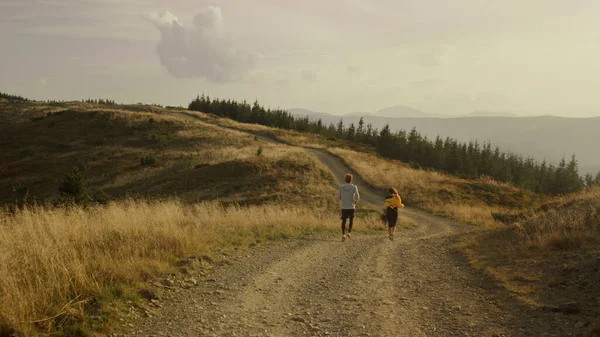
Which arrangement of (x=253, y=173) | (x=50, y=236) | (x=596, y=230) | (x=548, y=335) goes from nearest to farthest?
(x=548, y=335) < (x=50, y=236) < (x=596, y=230) < (x=253, y=173)

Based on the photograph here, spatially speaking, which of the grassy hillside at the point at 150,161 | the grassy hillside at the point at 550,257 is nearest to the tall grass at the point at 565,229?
the grassy hillside at the point at 550,257

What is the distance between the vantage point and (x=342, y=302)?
22.9 ft

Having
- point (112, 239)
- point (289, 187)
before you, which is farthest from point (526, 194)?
point (112, 239)

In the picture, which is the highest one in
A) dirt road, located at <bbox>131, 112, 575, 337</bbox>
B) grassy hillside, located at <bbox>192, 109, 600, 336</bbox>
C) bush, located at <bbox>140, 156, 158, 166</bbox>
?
grassy hillside, located at <bbox>192, 109, 600, 336</bbox>

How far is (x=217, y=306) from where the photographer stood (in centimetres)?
651

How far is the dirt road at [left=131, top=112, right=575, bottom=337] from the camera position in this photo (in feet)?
18.7

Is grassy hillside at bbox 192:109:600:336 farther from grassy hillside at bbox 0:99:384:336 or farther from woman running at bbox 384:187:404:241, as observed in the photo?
grassy hillside at bbox 0:99:384:336

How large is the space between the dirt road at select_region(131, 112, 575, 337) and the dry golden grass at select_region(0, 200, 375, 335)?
3.18 ft

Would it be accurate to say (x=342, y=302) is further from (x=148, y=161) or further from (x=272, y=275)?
(x=148, y=161)

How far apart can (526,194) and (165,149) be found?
43.4 metres

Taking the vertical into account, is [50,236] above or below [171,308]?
above

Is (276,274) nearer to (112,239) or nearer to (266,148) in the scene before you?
(112,239)

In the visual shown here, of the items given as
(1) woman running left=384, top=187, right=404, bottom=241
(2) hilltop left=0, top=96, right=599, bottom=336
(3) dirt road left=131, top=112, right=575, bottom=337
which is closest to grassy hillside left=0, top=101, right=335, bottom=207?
(1) woman running left=384, top=187, right=404, bottom=241

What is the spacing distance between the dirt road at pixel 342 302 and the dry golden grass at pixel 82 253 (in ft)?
3.18
